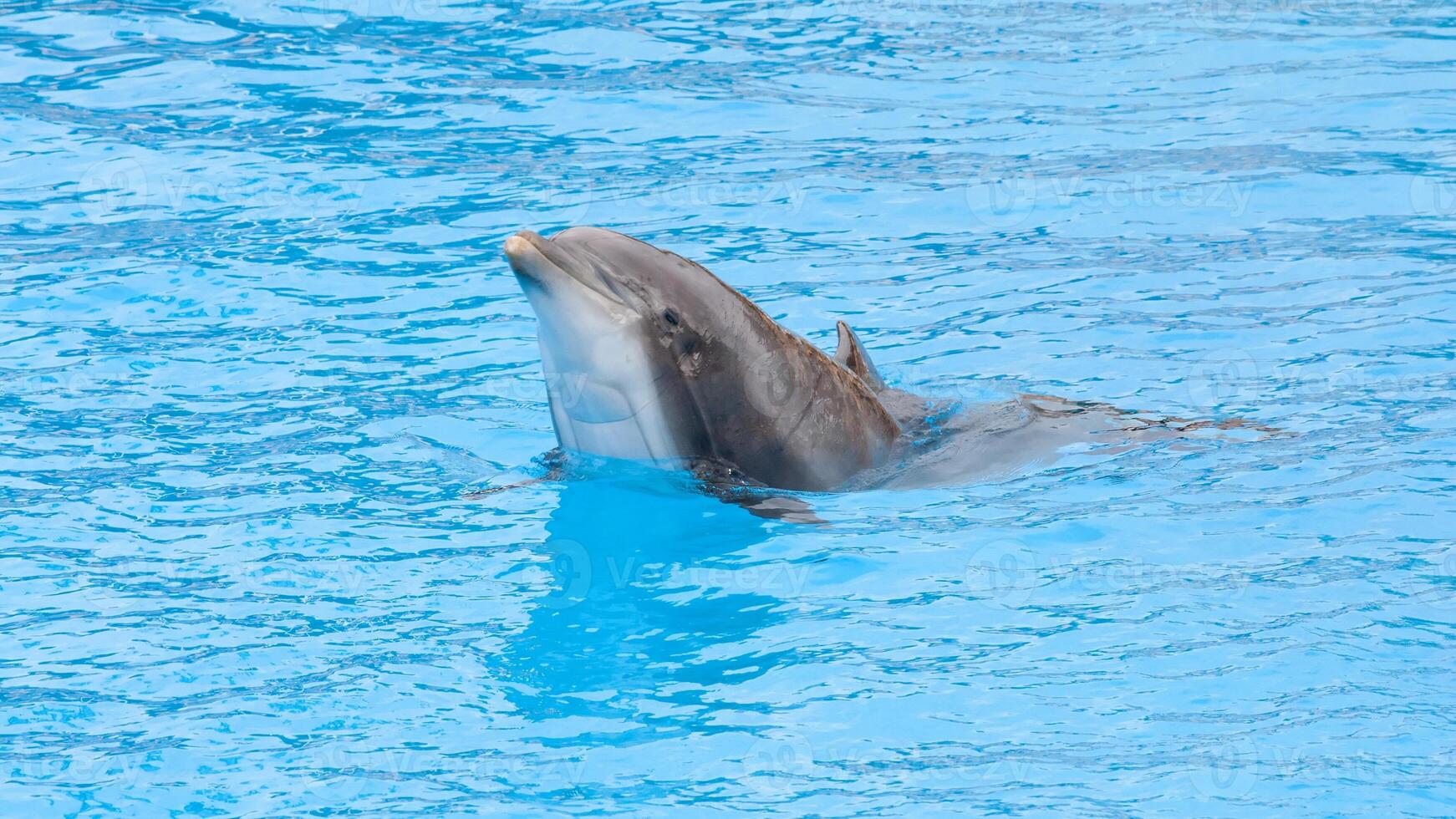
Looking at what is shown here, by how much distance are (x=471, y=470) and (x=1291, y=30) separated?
980 cm

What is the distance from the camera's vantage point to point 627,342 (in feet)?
22.9

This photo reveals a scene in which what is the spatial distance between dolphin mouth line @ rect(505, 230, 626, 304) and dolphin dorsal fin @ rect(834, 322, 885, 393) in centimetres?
134

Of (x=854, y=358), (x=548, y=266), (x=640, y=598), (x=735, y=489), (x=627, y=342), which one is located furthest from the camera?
(x=854, y=358)

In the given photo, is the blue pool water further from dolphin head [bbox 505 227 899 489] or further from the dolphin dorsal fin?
the dolphin dorsal fin

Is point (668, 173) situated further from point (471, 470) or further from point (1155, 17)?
point (1155, 17)

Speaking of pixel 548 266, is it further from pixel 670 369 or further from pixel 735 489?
pixel 735 489

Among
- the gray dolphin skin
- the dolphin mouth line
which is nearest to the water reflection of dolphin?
the gray dolphin skin

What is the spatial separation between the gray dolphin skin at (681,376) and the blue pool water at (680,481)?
0.67 ft

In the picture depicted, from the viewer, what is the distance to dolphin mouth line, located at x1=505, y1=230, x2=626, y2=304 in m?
6.72

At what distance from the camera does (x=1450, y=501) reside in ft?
23.6

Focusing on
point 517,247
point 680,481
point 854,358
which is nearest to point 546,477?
point 680,481

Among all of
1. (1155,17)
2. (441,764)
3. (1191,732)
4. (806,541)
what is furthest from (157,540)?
(1155,17)

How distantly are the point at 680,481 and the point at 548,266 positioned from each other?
3.46ft

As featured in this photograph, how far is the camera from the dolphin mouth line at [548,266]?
22.1ft
